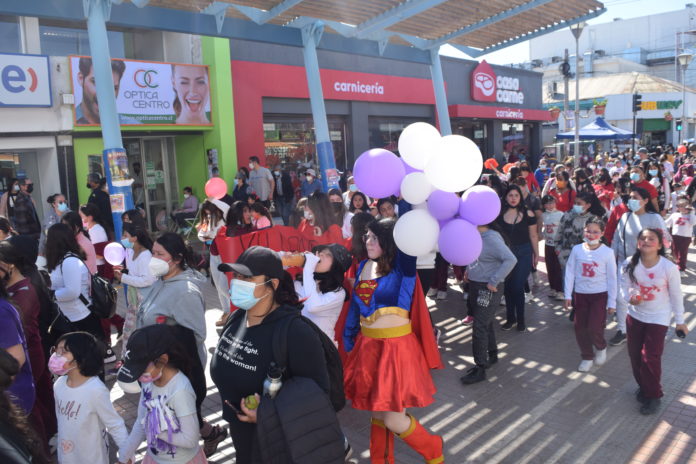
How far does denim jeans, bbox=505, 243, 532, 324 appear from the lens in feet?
22.3

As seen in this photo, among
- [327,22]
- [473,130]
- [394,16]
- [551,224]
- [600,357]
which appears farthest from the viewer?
[473,130]

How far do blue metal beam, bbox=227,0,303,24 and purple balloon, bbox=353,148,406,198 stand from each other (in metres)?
4.59

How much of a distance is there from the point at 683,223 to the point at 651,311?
5227 millimetres

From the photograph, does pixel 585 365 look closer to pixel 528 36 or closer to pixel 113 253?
pixel 113 253

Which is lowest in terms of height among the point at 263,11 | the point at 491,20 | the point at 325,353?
the point at 325,353

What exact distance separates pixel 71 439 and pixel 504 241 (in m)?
4.11

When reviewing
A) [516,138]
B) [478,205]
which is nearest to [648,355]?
[478,205]

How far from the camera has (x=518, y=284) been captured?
682cm

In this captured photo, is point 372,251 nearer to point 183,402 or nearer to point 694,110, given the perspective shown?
point 183,402

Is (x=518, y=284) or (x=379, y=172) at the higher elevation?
(x=379, y=172)

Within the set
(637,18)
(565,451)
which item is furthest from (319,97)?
(637,18)

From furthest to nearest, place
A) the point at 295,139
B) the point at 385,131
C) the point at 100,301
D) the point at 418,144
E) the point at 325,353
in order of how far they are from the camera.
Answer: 1. the point at 385,131
2. the point at 295,139
3. the point at 100,301
4. the point at 418,144
5. the point at 325,353

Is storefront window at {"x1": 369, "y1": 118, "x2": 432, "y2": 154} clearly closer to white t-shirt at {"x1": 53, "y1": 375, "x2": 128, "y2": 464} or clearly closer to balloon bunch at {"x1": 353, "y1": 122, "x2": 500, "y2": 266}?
balloon bunch at {"x1": 353, "y1": 122, "x2": 500, "y2": 266}

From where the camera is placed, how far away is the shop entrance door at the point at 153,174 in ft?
46.0
